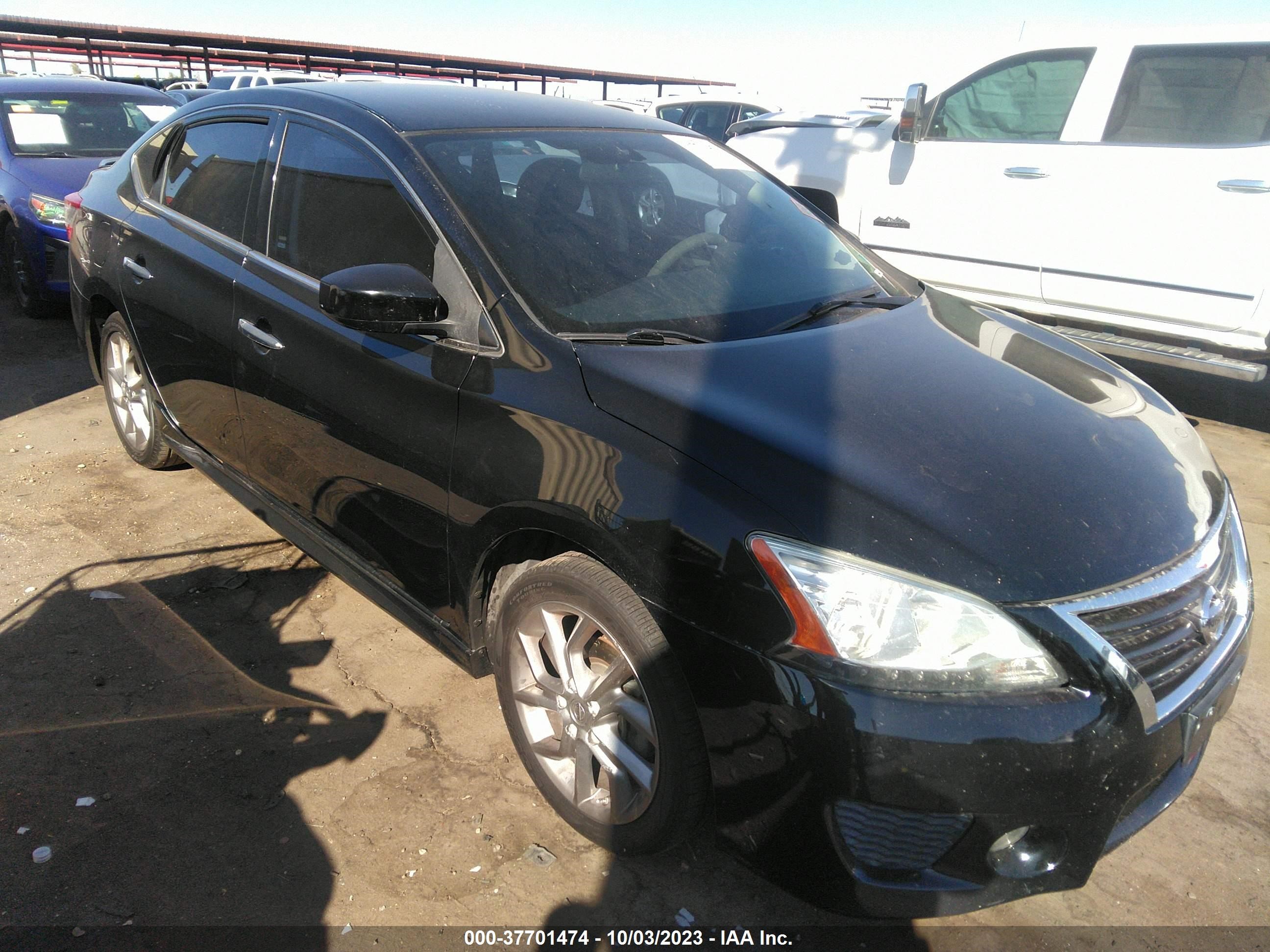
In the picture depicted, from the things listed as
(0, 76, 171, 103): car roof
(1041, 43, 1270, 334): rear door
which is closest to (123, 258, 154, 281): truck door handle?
(1041, 43, 1270, 334): rear door

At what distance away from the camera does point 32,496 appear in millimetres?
4129

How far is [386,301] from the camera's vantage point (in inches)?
89.4

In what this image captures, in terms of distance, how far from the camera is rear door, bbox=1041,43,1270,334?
4676 mm

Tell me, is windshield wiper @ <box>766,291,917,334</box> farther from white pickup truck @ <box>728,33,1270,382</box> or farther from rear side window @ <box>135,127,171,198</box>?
rear side window @ <box>135,127,171,198</box>

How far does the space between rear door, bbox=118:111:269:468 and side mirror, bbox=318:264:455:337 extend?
90 cm

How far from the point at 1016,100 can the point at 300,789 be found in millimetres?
5439

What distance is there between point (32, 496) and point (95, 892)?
104 inches

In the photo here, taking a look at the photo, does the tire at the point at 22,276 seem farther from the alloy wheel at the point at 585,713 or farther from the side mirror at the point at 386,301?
the alloy wheel at the point at 585,713

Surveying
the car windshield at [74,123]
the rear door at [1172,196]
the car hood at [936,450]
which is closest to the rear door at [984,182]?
the rear door at [1172,196]

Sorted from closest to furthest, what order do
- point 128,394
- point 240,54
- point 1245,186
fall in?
point 128,394 → point 1245,186 → point 240,54

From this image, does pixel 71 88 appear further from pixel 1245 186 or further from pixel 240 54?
pixel 240 54

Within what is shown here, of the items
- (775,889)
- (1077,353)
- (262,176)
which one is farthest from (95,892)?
(1077,353)

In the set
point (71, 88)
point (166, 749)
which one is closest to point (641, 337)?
point (166, 749)

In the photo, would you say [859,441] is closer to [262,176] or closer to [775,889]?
[775,889]
